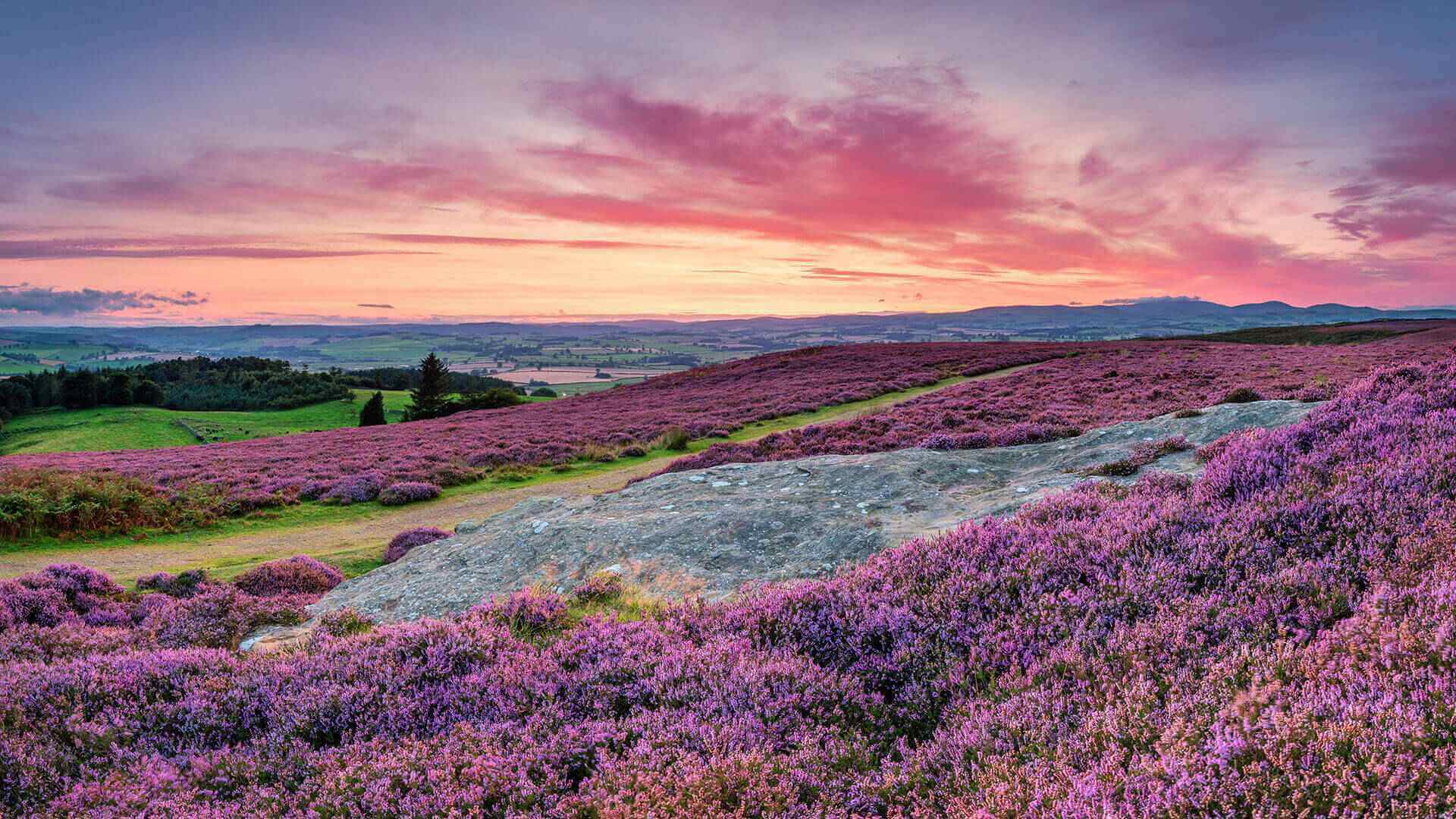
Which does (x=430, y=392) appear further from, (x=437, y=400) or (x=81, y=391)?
(x=81, y=391)

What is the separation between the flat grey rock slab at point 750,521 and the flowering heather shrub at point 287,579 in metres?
0.81

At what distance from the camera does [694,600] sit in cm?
756

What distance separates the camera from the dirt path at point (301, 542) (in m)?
16.1

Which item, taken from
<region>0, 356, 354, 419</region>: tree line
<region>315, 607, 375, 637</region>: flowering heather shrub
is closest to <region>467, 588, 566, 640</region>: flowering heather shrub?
<region>315, 607, 375, 637</region>: flowering heather shrub

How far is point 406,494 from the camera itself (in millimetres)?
23500

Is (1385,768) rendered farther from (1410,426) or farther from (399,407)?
(399,407)

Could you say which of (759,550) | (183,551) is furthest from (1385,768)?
(183,551)

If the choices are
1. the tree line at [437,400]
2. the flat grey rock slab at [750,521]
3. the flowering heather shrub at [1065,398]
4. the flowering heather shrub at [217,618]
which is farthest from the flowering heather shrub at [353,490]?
the tree line at [437,400]

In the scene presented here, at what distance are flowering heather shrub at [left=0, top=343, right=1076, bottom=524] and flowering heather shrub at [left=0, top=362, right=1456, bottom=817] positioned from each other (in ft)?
63.9

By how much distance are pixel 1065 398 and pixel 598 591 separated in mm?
23386

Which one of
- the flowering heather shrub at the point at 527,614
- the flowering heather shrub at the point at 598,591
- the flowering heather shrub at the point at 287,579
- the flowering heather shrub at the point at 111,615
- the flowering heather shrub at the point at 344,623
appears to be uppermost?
the flowering heather shrub at the point at 527,614

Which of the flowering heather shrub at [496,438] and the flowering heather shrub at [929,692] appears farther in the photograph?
the flowering heather shrub at [496,438]

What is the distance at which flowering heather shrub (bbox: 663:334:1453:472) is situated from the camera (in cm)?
1814

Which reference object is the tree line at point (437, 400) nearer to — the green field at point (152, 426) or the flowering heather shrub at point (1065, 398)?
the green field at point (152, 426)
